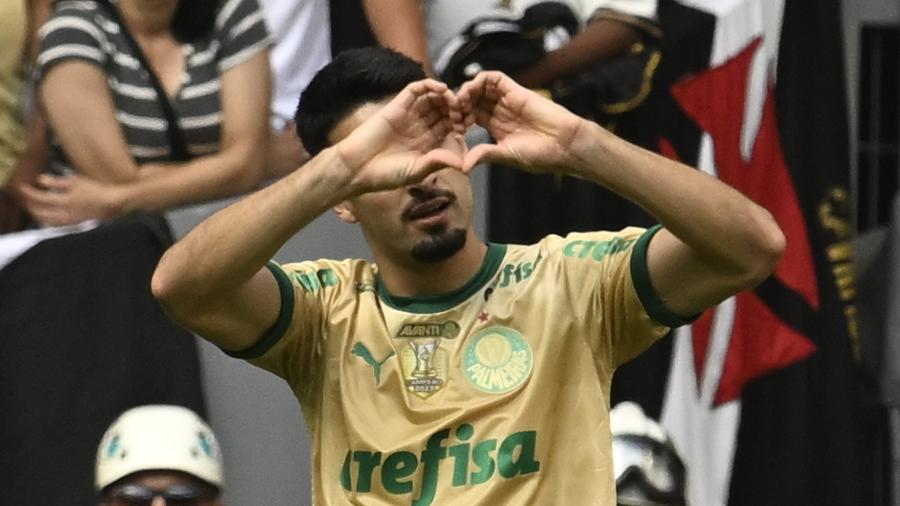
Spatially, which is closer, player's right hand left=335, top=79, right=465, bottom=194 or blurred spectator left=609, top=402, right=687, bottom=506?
player's right hand left=335, top=79, right=465, bottom=194

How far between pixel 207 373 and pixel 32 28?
3.27 feet

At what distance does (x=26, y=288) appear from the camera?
4.62 metres

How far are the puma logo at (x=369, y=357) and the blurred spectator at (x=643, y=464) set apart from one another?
1.29 metres

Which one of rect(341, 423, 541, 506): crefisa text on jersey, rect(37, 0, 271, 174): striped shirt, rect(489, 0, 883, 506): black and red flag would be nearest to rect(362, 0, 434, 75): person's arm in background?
rect(37, 0, 271, 174): striped shirt

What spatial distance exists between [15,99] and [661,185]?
7.57 feet

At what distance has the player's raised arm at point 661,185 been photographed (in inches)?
125

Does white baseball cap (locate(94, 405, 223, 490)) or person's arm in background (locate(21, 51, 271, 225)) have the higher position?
person's arm in background (locate(21, 51, 271, 225))

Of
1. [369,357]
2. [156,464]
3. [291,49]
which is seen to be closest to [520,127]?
[369,357]

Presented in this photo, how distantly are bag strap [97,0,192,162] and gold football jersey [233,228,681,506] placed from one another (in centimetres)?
144

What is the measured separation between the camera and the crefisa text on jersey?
327 centimetres

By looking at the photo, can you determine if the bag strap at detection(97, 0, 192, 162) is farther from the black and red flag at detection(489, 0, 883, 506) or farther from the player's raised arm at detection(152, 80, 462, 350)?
the player's raised arm at detection(152, 80, 462, 350)

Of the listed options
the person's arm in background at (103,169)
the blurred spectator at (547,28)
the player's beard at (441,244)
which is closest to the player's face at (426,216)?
the player's beard at (441,244)

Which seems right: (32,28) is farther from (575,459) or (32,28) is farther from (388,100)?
(575,459)

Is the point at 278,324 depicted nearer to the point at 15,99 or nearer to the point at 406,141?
the point at 406,141
